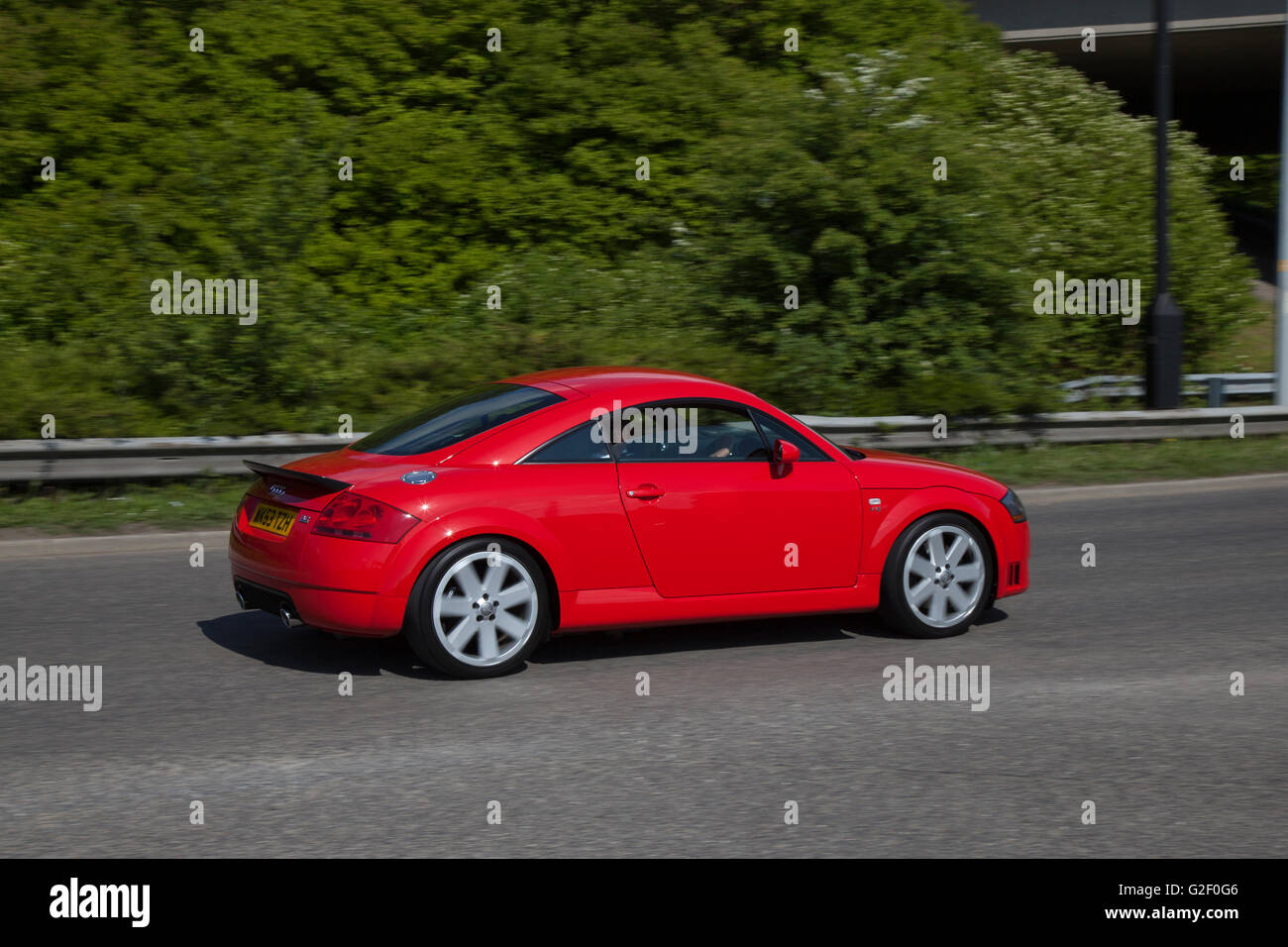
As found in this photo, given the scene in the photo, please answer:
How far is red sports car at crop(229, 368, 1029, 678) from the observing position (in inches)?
265

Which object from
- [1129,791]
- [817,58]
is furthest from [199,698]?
[817,58]

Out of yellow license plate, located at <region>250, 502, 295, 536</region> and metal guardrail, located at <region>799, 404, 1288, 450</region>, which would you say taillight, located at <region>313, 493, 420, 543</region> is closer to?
yellow license plate, located at <region>250, 502, 295, 536</region>

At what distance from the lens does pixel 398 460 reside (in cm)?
710

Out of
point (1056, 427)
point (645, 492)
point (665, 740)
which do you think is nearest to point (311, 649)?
point (645, 492)

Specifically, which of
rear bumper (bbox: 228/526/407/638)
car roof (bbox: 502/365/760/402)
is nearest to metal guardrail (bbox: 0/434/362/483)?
car roof (bbox: 502/365/760/402)

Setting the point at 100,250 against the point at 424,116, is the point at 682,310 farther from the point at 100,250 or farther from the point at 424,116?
the point at 100,250

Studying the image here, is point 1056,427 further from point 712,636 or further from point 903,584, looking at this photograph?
point 712,636

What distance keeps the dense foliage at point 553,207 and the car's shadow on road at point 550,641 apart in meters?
6.34

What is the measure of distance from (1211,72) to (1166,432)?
21.6 meters

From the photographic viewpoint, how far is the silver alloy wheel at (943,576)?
7.88 metres

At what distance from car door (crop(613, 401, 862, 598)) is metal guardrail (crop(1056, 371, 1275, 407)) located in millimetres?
11622

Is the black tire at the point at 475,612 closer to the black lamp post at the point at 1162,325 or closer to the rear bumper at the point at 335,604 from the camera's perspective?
the rear bumper at the point at 335,604

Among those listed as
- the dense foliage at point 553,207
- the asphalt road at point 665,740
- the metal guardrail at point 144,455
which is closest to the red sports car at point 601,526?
the asphalt road at point 665,740

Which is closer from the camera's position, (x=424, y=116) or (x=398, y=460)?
(x=398, y=460)
